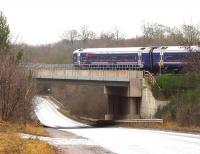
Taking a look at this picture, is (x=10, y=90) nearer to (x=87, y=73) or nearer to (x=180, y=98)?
(x=180, y=98)

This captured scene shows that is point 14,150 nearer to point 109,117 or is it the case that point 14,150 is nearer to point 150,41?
point 109,117

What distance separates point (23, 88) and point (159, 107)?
16.9 metres

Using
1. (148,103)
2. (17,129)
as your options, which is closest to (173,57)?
(148,103)

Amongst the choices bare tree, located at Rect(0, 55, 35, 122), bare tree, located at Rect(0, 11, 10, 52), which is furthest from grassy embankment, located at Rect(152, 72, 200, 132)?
bare tree, located at Rect(0, 11, 10, 52)

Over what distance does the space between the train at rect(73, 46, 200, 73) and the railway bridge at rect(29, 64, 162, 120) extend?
95 cm

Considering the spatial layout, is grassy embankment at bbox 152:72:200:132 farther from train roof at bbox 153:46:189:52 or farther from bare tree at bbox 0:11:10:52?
bare tree at bbox 0:11:10:52

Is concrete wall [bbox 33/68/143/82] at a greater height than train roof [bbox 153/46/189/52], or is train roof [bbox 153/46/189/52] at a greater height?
train roof [bbox 153/46/189/52]

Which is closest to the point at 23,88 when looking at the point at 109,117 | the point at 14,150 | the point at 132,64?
the point at 14,150

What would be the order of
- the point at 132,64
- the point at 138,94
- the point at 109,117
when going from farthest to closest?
1. the point at 109,117
2. the point at 132,64
3. the point at 138,94

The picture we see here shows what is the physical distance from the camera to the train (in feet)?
174

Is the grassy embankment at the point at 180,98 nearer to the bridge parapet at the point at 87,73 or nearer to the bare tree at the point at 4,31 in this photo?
the bridge parapet at the point at 87,73

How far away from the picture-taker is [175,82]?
158 feet

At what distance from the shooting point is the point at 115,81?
54219 millimetres

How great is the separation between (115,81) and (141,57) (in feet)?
16.3
